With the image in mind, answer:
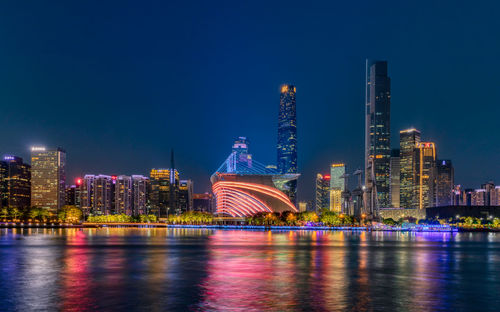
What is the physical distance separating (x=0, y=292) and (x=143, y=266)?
629 inches

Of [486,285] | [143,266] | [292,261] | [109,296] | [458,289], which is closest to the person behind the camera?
[109,296]

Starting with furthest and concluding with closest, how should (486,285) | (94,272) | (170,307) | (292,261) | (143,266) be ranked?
(292,261) < (143,266) < (94,272) < (486,285) < (170,307)

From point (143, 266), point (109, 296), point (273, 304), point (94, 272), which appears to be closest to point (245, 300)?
point (273, 304)

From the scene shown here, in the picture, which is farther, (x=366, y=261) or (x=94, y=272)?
(x=366, y=261)

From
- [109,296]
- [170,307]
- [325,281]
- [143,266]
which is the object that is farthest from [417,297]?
[143,266]

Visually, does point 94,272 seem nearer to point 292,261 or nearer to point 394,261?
point 292,261

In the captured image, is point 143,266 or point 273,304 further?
point 143,266

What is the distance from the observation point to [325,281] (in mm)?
35938

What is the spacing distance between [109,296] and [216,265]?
17969mm

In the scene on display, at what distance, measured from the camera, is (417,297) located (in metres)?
29.5

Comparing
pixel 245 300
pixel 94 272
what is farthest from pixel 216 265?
pixel 245 300

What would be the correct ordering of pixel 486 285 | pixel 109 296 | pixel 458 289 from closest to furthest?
pixel 109 296
pixel 458 289
pixel 486 285

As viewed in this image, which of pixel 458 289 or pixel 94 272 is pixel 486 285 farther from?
pixel 94 272

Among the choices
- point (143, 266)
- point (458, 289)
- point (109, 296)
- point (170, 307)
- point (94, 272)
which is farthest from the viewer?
point (143, 266)
